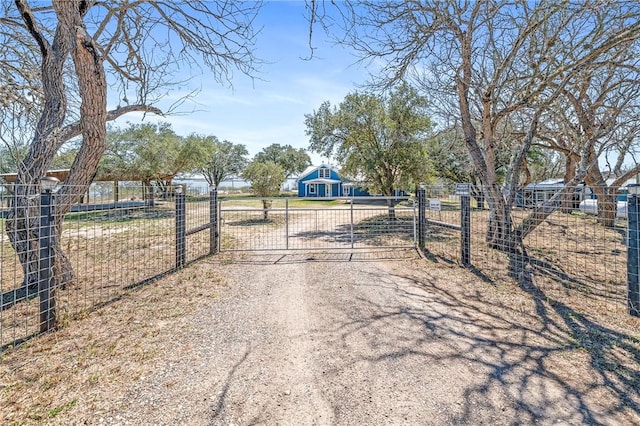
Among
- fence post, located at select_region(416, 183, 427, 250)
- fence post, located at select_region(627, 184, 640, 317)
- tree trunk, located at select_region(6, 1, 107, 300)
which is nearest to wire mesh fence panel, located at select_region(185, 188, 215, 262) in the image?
tree trunk, located at select_region(6, 1, 107, 300)

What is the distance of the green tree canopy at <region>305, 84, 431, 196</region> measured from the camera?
10930 mm

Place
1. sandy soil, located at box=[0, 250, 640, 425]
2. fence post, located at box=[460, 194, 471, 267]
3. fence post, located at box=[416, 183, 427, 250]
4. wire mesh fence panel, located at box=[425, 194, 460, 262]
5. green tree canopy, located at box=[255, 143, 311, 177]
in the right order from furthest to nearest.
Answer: green tree canopy, located at box=[255, 143, 311, 177] < fence post, located at box=[416, 183, 427, 250] < wire mesh fence panel, located at box=[425, 194, 460, 262] < fence post, located at box=[460, 194, 471, 267] < sandy soil, located at box=[0, 250, 640, 425]

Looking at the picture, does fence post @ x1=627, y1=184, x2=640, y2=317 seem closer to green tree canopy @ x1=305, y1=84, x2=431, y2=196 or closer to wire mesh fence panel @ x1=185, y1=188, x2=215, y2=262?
wire mesh fence panel @ x1=185, y1=188, x2=215, y2=262

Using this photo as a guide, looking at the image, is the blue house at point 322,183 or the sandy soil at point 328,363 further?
the blue house at point 322,183

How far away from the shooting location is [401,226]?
10000 mm

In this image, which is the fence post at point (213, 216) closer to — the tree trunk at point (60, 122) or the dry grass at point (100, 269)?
the dry grass at point (100, 269)

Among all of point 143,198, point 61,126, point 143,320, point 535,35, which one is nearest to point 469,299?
point 143,320

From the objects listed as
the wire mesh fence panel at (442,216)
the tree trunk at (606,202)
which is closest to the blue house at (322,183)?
the tree trunk at (606,202)

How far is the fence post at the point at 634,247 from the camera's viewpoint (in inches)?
127

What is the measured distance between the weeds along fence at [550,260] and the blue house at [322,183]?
80.5 ft

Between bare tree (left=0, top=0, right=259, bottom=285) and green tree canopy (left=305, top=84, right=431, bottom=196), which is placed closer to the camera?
bare tree (left=0, top=0, right=259, bottom=285)

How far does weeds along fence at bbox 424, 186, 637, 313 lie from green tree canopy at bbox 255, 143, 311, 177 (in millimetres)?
38039

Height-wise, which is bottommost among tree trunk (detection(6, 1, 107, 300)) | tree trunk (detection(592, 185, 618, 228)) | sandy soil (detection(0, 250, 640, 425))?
sandy soil (detection(0, 250, 640, 425))

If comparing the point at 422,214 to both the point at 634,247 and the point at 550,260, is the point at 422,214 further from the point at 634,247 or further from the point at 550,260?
the point at 634,247
